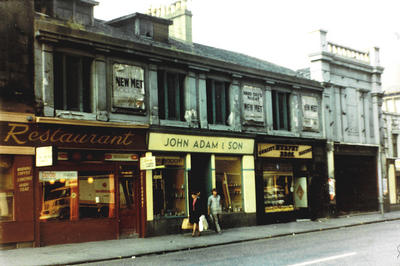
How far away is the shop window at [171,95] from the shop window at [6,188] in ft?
22.5

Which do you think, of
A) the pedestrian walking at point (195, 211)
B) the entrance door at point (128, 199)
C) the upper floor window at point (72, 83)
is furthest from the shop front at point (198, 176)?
the upper floor window at point (72, 83)

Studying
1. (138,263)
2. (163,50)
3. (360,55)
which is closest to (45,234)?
(138,263)

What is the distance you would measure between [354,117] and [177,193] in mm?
14974

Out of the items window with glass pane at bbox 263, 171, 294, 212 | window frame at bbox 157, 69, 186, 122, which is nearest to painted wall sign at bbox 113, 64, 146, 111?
window frame at bbox 157, 69, 186, 122

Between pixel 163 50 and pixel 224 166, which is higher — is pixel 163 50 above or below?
above

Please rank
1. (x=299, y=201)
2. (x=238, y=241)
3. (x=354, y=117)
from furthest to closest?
(x=354, y=117) → (x=299, y=201) → (x=238, y=241)

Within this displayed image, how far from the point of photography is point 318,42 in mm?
29219

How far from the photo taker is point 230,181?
2383 cm

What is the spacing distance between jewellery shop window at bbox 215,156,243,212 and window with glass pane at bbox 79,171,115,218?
6.08 m

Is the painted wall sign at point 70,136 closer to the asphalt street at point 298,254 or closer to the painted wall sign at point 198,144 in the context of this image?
the painted wall sign at point 198,144

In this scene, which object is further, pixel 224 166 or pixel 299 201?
pixel 299 201

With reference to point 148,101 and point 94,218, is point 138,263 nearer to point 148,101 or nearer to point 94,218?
point 94,218

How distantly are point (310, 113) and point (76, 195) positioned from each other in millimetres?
15357

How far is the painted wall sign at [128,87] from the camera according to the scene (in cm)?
1911
